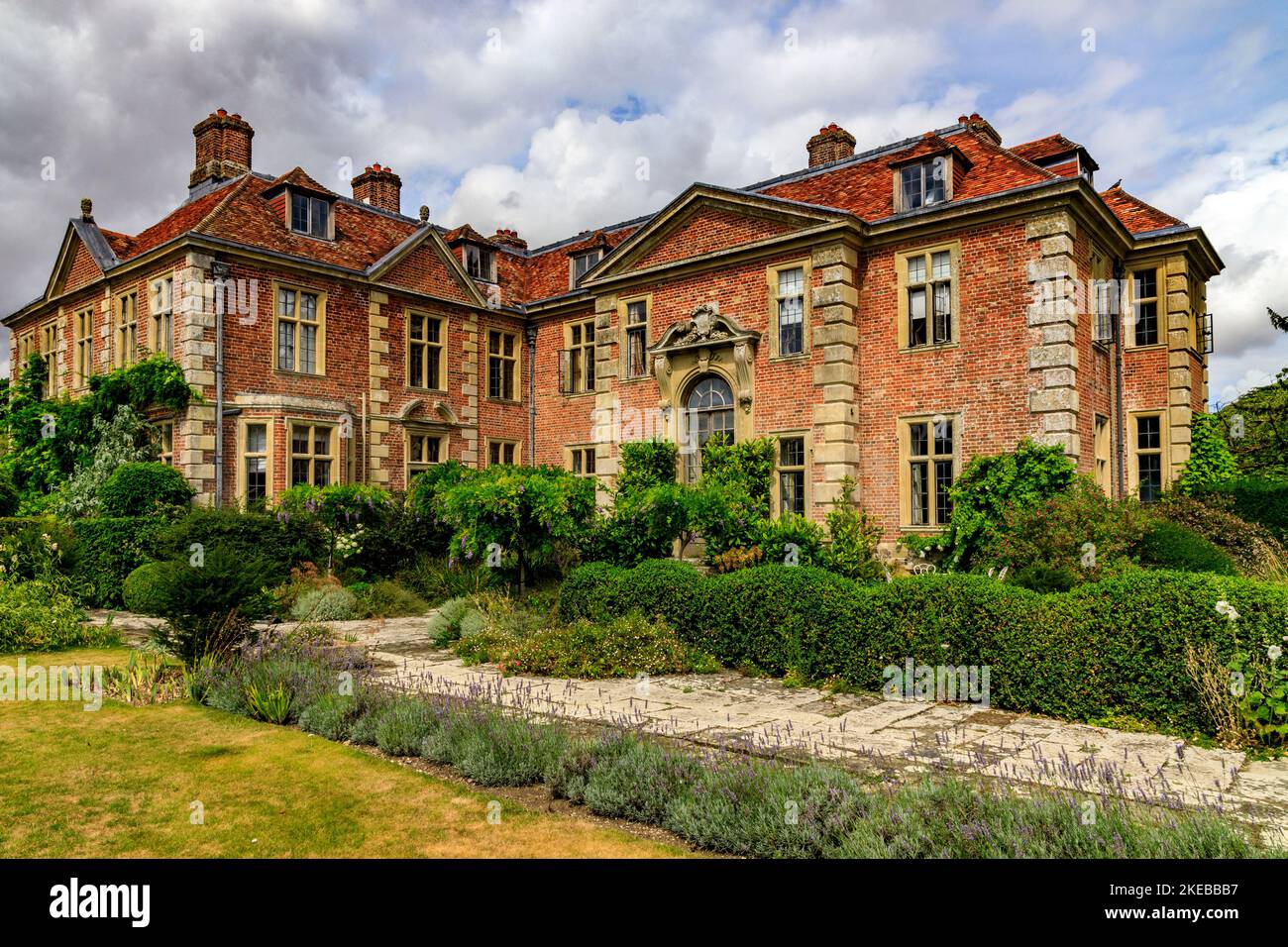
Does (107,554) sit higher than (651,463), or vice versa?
(651,463)

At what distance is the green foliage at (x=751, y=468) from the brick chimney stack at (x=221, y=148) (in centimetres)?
1593

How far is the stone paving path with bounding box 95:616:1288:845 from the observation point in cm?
608

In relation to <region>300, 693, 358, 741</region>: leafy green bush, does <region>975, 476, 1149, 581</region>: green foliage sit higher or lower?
higher

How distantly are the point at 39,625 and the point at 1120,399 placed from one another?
20.9 metres

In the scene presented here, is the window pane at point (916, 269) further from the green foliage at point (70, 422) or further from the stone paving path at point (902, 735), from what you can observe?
the green foliage at point (70, 422)

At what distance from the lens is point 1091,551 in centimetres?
1252

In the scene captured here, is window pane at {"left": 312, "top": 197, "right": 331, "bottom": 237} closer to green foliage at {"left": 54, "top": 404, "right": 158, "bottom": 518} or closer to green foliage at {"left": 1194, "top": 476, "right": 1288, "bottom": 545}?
green foliage at {"left": 54, "top": 404, "right": 158, "bottom": 518}

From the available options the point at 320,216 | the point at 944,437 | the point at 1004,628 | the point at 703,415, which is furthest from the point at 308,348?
the point at 1004,628

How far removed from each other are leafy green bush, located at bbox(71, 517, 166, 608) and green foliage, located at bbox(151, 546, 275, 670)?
8170 millimetres

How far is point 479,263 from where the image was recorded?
87.3ft

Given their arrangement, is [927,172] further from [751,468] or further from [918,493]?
[751,468]

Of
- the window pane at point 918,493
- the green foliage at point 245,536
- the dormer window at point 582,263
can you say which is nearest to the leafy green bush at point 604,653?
the green foliage at point 245,536

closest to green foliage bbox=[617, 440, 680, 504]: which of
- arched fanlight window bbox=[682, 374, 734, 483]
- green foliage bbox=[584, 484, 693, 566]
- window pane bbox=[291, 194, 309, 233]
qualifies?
arched fanlight window bbox=[682, 374, 734, 483]

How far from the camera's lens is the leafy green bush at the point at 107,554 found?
1706 cm
